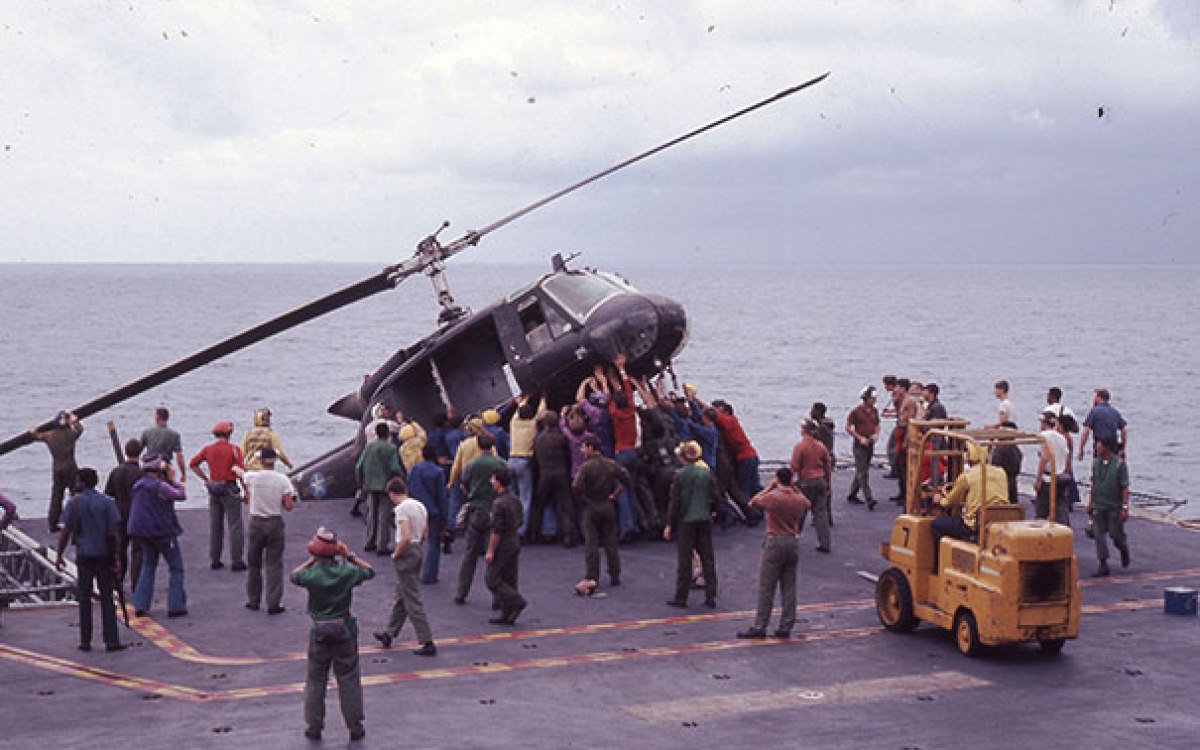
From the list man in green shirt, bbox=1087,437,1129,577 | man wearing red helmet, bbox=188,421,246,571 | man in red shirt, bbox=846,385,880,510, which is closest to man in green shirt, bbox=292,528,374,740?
man wearing red helmet, bbox=188,421,246,571

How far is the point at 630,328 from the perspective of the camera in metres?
20.7

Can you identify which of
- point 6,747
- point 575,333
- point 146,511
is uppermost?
point 575,333

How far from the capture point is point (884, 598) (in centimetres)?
1573

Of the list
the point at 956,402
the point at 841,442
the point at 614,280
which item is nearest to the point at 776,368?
the point at 956,402

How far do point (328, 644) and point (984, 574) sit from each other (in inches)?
260

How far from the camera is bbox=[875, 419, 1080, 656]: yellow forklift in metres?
14.0

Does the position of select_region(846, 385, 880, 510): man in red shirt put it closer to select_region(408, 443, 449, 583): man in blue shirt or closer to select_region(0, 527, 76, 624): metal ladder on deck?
select_region(408, 443, 449, 583): man in blue shirt

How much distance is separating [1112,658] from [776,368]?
78600mm

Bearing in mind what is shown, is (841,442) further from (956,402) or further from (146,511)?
(146,511)

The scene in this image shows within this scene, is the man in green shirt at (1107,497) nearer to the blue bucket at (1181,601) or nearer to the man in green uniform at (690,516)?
the blue bucket at (1181,601)

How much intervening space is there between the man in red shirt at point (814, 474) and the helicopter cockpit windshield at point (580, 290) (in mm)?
3867

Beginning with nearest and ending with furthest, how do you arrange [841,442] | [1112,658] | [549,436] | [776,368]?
1. [1112,658]
2. [549,436]
3. [841,442]
4. [776,368]

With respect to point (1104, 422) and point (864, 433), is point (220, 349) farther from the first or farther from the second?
point (1104, 422)

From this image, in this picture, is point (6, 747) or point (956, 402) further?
point (956, 402)
